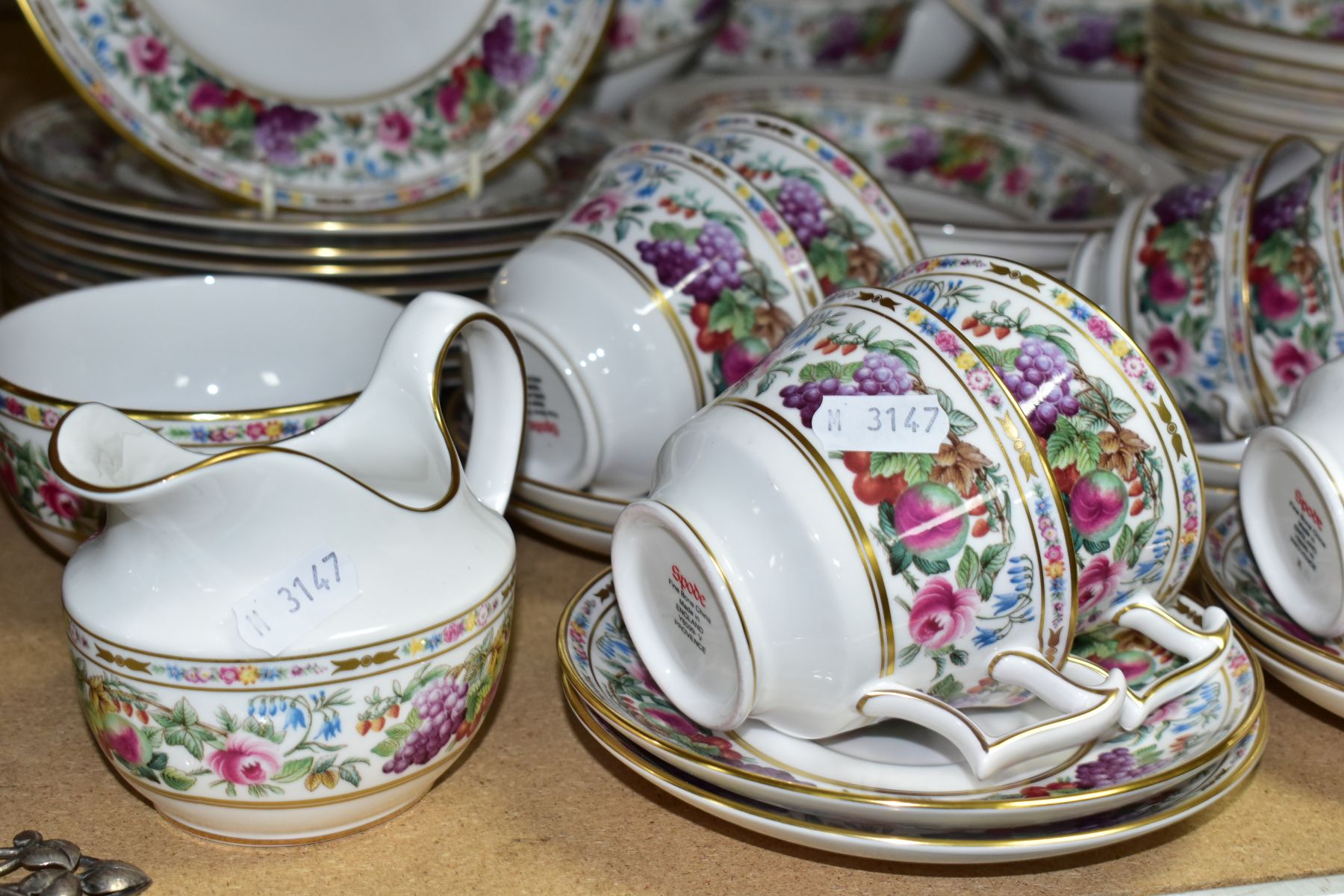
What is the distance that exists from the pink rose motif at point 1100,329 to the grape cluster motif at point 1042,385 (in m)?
0.03

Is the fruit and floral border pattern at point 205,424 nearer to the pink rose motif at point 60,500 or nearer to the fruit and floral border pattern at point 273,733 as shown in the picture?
the pink rose motif at point 60,500

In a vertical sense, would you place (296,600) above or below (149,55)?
below

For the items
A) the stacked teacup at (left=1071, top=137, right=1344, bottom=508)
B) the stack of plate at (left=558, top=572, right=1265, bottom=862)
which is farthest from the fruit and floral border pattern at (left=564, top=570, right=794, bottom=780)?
the stacked teacup at (left=1071, top=137, right=1344, bottom=508)

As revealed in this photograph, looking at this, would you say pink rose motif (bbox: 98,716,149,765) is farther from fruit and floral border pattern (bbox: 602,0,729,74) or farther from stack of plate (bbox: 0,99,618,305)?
fruit and floral border pattern (bbox: 602,0,729,74)

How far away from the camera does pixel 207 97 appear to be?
1.25 m

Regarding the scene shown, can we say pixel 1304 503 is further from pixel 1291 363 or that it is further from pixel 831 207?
pixel 831 207

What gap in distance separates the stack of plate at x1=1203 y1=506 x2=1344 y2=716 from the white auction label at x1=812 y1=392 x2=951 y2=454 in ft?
1.01

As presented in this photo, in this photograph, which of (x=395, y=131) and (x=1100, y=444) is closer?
(x=1100, y=444)

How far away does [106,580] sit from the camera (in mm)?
744

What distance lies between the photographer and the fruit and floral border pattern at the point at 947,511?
2.45 feet

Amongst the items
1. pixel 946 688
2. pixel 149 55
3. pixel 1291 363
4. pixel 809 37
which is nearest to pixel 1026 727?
pixel 946 688

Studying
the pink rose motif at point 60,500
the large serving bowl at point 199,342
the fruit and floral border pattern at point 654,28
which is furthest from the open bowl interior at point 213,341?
the fruit and floral border pattern at point 654,28

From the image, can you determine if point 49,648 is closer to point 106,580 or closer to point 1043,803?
point 106,580

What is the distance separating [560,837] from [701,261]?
A: 41cm
